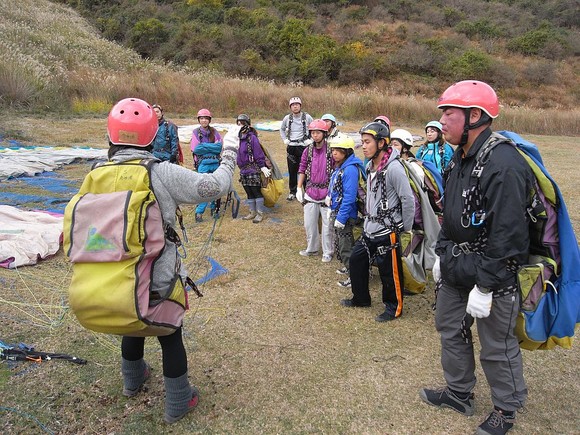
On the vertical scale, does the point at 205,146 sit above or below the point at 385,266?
above

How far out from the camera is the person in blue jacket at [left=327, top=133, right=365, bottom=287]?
454cm

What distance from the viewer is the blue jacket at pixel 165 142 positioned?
6.70 metres

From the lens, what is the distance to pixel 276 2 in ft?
137

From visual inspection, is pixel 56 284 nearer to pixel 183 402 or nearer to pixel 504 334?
pixel 183 402

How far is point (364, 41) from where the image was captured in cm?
3622

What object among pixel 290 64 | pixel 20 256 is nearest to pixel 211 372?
pixel 20 256

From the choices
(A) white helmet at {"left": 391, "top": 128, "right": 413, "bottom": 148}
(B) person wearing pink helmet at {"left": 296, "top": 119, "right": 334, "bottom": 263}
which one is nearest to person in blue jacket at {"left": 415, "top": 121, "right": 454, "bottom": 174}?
(A) white helmet at {"left": 391, "top": 128, "right": 413, "bottom": 148}

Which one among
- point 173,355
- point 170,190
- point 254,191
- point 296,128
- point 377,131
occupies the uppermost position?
point 377,131

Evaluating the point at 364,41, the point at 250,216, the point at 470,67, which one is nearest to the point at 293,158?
the point at 250,216

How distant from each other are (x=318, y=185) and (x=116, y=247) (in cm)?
353

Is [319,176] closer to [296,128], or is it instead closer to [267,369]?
[296,128]

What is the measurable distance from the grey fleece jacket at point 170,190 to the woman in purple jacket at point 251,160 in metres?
4.44

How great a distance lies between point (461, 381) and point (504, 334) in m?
0.56

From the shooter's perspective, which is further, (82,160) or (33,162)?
(82,160)
